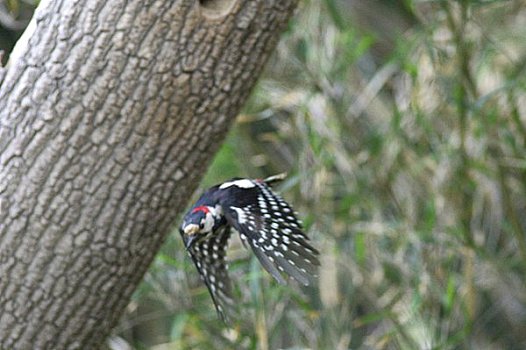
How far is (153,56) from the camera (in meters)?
1.60

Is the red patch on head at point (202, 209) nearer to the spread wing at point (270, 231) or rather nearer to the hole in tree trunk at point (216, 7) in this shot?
the spread wing at point (270, 231)

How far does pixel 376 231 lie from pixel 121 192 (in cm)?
102

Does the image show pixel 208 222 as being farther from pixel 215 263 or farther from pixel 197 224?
pixel 215 263

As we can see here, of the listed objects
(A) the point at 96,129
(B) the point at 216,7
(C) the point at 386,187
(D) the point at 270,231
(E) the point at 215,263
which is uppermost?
(B) the point at 216,7

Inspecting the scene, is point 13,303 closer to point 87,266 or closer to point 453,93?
point 87,266

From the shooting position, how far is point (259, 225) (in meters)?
1.38

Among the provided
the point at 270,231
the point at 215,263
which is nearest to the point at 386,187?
the point at 215,263

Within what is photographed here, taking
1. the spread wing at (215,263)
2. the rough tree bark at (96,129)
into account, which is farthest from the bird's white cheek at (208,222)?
the rough tree bark at (96,129)

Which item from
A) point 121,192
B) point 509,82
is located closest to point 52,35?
point 121,192

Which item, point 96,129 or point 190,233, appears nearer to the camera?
point 190,233

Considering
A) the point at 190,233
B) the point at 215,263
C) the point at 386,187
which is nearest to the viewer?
the point at 190,233

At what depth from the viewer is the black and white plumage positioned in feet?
4.40

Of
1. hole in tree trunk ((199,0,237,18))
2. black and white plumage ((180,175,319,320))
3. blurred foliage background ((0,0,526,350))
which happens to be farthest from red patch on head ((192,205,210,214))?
blurred foliage background ((0,0,526,350))

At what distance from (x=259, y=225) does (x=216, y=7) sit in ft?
1.49
